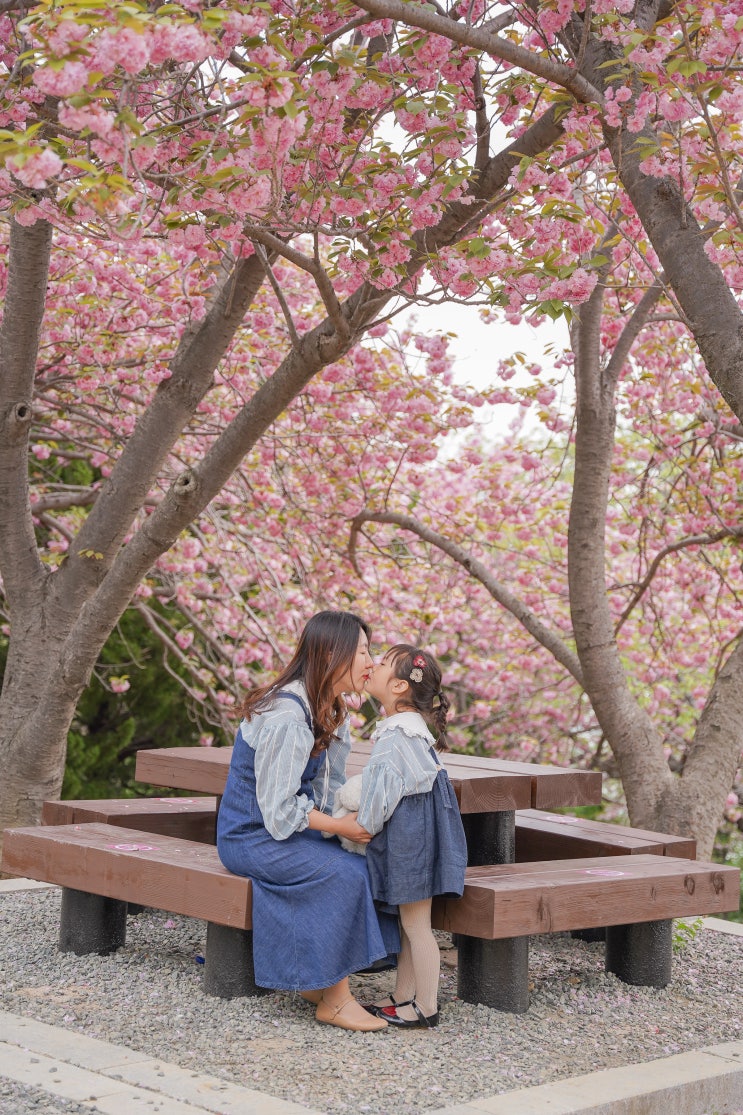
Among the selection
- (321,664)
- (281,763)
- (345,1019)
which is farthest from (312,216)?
(345,1019)

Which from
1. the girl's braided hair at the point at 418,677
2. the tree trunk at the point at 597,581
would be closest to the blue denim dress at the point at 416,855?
the girl's braided hair at the point at 418,677

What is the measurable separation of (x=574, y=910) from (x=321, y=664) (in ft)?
3.58

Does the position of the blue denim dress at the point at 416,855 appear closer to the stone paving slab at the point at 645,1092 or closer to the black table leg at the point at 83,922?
the stone paving slab at the point at 645,1092

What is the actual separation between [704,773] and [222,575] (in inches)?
158

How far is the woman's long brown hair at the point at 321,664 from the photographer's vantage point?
3551 mm

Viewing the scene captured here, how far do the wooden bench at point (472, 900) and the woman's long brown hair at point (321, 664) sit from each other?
1.77ft

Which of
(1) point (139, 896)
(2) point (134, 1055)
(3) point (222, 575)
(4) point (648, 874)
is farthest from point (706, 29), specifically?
(3) point (222, 575)

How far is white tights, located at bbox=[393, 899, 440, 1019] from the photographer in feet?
11.3

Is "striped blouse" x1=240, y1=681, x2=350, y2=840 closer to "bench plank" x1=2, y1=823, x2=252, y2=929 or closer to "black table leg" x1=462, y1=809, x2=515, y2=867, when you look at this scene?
"bench plank" x1=2, y1=823, x2=252, y2=929

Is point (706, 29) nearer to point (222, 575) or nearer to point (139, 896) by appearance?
point (139, 896)

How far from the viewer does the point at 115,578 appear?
6.00 meters

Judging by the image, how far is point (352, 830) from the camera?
3461 mm

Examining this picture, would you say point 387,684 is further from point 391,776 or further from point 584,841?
point 584,841

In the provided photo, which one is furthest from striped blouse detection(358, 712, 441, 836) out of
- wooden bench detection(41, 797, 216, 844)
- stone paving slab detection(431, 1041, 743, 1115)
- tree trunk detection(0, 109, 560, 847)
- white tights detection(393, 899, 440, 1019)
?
tree trunk detection(0, 109, 560, 847)
